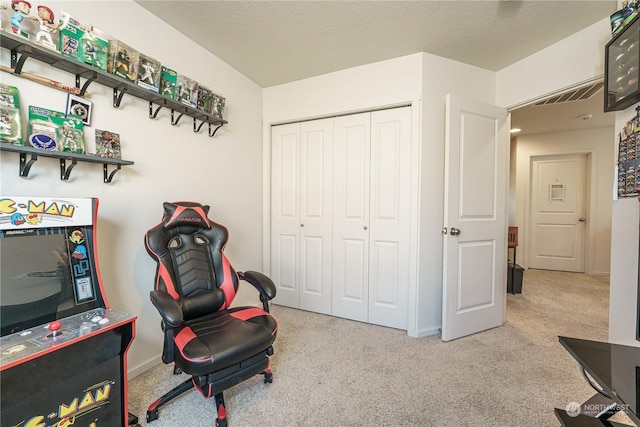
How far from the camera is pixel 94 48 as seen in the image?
1455mm

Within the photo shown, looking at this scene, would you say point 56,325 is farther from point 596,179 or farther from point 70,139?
point 596,179

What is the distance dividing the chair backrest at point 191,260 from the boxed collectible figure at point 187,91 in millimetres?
823

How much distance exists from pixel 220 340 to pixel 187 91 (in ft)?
5.80

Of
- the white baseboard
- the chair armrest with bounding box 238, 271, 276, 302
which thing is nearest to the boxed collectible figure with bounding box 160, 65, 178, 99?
the chair armrest with bounding box 238, 271, 276, 302

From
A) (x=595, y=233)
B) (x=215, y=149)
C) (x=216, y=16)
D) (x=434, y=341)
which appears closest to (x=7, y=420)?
(x=215, y=149)

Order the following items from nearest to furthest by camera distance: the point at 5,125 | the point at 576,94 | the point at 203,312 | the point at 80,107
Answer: the point at 5,125
the point at 80,107
the point at 203,312
the point at 576,94

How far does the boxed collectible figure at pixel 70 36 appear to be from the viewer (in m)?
1.34

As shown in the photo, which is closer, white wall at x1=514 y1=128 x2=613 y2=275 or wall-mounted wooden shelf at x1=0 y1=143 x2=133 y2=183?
wall-mounted wooden shelf at x1=0 y1=143 x2=133 y2=183

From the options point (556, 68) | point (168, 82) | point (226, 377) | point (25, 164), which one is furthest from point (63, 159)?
point (556, 68)

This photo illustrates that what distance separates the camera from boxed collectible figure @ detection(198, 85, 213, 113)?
7.16 ft

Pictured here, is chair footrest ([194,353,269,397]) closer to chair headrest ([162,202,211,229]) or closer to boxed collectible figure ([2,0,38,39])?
chair headrest ([162,202,211,229])

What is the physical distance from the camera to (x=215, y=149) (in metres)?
2.46

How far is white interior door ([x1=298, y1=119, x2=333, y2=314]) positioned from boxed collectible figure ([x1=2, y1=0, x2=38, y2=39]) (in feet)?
6.76

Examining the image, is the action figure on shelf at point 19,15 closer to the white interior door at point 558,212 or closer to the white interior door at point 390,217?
the white interior door at point 390,217
